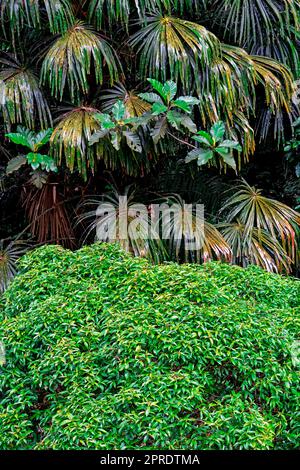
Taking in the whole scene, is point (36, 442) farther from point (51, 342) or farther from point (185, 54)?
point (185, 54)

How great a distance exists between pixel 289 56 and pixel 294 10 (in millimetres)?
435

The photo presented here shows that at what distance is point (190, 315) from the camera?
2779 mm

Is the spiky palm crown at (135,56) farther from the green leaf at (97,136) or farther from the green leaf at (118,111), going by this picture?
the green leaf at (118,111)

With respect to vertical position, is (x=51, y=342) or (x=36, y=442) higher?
(x=51, y=342)

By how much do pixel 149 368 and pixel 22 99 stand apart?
2.60 meters

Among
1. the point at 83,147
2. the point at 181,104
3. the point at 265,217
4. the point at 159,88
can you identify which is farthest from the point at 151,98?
the point at 265,217

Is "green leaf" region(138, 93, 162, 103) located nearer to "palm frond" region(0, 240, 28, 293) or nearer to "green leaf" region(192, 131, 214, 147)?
"green leaf" region(192, 131, 214, 147)

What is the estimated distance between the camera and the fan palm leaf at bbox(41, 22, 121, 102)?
4.23 metres

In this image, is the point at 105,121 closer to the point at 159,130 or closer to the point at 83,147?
the point at 83,147

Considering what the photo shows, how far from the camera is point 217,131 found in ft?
13.8

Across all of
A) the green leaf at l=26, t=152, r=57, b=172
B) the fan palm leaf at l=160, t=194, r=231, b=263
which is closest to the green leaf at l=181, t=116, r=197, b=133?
the fan palm leaf at l=160, t=194, r=231, b=263

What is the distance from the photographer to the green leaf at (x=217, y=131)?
4.20 metres
